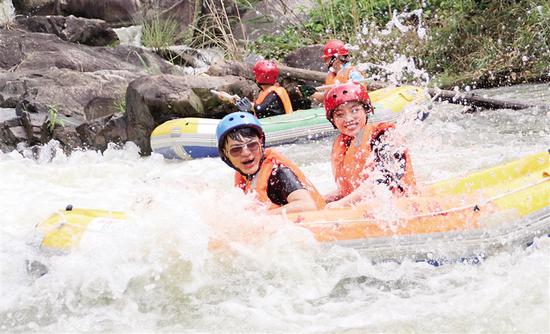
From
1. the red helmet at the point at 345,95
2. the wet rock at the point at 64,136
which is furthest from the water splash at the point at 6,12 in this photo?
the red helmet at the point at 345,95

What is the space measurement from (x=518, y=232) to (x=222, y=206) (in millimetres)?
1661

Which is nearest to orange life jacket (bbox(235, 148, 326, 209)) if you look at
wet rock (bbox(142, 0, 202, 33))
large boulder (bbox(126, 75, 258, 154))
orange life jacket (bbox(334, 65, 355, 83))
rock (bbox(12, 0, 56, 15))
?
orange life jacket (bbox(334, 65, 355, 83))

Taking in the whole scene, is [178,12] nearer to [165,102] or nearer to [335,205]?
[165,102]

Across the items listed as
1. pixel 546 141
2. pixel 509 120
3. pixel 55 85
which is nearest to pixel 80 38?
pixel 55 85

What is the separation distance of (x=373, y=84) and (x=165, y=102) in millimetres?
2848

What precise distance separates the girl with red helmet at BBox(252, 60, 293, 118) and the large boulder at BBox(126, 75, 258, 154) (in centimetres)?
99

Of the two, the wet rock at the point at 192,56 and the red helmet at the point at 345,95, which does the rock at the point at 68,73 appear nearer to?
the wet rock at the point at 192,56

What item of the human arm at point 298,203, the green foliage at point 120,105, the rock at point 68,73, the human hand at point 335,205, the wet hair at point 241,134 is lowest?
the green foliage at point 120,105

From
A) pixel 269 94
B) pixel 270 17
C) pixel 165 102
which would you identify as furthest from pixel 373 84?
pixel 270 17

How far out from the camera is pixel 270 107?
971cm

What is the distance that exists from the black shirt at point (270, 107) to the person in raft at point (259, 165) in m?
4.97

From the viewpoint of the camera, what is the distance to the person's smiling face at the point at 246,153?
4.67 meters

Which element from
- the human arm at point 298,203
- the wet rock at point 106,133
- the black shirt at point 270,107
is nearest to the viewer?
the human arm at point 298,203

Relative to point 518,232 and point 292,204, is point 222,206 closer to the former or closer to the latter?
point 292,204
